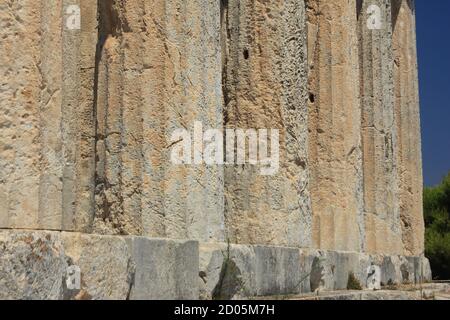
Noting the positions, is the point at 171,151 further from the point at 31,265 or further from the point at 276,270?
the point at 31,265

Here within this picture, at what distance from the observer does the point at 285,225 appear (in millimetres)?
9195

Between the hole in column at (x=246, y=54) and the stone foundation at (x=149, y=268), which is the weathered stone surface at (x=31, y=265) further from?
the hole in column at (x=246, y=54)

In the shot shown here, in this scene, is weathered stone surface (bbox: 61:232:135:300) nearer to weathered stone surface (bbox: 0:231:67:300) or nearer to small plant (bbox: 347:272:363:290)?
weathered stone surface (bbox: 0:231:67:300)

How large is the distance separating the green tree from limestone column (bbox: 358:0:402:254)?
950 cm

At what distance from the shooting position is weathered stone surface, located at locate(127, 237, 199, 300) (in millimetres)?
5316

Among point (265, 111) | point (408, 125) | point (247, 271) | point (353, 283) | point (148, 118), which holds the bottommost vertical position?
point (353, 283)

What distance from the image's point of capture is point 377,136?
533 inches

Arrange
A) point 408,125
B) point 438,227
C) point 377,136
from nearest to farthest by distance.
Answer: point 377,136, point 408,125, point 438,227

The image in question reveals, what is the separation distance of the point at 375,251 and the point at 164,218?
689cm

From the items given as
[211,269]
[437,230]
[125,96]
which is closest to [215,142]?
[125,96]

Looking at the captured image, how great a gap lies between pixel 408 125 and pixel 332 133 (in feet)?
15.3

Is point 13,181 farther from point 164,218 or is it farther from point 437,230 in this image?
point 437,230

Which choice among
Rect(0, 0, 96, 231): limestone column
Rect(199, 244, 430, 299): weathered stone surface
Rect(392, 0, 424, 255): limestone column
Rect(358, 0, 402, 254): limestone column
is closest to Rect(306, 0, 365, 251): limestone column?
Rect(199, 244, 430, 299): weathered stone surface

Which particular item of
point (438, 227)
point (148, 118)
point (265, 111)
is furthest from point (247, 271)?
point (438, 227)
